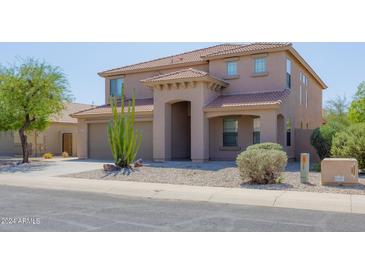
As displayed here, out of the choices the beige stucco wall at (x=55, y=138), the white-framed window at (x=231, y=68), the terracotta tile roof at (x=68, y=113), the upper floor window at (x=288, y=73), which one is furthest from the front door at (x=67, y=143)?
the upper floor window at (x=288, y=73)

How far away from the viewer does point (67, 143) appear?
34.3 meters

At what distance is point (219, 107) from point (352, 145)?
751cm

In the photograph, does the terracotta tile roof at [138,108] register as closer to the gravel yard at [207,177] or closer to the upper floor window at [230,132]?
the upper floor window at [230,132]

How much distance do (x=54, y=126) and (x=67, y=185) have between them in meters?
21.1

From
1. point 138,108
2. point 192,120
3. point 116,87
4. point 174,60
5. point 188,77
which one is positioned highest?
point 174,60

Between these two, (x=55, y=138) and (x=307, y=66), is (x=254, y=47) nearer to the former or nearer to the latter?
(x=307, y=66)

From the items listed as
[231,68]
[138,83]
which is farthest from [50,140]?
[231,68]

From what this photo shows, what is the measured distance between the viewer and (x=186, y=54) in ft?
88.3

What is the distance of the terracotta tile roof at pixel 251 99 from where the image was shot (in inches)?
752

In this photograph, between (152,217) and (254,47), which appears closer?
(152,217)

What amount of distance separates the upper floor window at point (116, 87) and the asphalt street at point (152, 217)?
16.8 m

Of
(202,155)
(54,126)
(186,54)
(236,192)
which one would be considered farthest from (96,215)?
(54,126)

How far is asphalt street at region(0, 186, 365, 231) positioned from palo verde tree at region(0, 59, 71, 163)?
12.3 metres

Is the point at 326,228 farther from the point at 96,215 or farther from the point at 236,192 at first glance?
the point at 96,215
